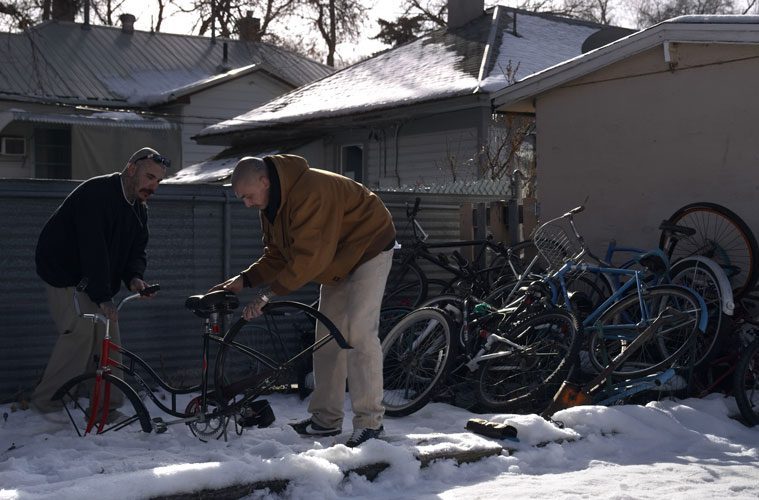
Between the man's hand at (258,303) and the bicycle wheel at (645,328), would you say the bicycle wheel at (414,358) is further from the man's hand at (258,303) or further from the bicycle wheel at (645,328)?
the man's hand at (258,303)

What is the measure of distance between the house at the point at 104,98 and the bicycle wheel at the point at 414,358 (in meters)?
19.5

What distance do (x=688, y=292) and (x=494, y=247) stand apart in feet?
8.30

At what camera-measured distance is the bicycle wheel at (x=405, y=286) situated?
32.7ft

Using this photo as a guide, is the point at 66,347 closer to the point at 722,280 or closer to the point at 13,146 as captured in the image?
the point at 722,280

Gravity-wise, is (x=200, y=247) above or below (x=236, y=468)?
above

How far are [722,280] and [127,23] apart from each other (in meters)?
27.3

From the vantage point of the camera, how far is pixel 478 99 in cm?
1636

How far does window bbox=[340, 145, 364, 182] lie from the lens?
21078 millimetres

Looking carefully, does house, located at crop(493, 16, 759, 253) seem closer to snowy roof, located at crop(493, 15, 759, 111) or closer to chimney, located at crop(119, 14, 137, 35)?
snowy roof, located at crop(493, 15, 759, 111)

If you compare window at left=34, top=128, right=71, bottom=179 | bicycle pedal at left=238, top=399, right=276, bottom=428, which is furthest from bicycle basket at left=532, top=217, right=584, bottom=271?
window at left=34, top=128, right=71, bottom=179

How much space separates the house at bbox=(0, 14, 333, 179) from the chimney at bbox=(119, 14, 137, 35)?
3 centimetres

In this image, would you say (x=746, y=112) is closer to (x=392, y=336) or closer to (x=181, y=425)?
(x=392, y=336)

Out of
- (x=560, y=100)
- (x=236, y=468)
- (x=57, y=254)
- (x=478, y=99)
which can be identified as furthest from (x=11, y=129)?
(x=236, y=468)

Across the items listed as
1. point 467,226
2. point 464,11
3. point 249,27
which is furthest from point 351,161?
point 249,27
